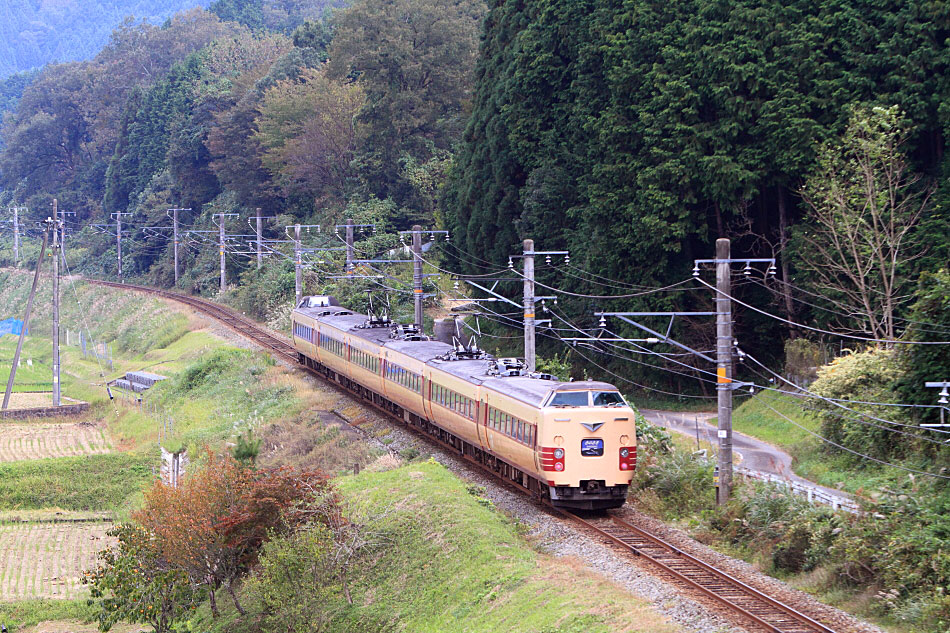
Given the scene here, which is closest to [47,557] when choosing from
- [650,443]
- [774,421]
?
[650,443]

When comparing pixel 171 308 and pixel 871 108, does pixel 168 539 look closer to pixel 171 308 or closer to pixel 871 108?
pixel 871 108

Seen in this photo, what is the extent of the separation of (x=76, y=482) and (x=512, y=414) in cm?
2273

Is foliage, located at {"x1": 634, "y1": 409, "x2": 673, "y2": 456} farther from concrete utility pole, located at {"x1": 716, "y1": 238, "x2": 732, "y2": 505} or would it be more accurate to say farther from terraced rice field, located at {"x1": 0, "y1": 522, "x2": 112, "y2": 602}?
terraced rice field, located at {"x1": 0, "y1": 522, "x2": 112, "y2": 602}

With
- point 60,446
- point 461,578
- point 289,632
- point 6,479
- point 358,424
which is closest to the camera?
point 461,578

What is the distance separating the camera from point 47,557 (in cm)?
3241

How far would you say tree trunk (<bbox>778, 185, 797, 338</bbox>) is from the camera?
35531 millimetres

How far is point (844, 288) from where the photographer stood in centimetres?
3309

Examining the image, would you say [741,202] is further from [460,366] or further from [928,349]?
[928,349]

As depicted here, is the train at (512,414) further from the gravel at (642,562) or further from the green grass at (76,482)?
the green grass at (76,482)

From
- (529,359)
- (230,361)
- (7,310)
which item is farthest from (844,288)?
(7,310)

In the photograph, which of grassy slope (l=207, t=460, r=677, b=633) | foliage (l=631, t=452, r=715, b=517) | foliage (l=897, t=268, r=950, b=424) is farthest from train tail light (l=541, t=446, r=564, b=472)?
foliage (l=897, t=268, r=950, b=424)

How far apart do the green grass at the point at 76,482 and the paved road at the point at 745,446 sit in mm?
18583

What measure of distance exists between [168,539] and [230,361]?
28.3 metres

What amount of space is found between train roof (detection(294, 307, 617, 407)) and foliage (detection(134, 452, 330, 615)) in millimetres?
4487
